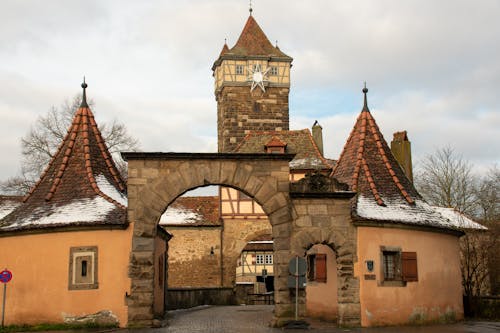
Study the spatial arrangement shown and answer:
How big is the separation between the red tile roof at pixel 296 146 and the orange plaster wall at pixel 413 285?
1564cm

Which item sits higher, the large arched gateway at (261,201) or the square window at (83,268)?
the large arched gateway at (261,201)

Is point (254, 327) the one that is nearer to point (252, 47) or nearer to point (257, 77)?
point (257, 77)

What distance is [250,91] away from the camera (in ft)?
152

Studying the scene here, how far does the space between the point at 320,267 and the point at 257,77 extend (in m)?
28.2

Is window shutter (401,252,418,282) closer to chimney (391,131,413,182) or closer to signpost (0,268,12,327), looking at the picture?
chimney (391,131,413,182)

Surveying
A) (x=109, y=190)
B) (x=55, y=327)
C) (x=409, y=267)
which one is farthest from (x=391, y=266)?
(x=55, y=327)

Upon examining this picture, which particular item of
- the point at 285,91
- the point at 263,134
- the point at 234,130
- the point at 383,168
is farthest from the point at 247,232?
the point at 383,168

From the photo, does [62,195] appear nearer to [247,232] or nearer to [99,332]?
[99,332]

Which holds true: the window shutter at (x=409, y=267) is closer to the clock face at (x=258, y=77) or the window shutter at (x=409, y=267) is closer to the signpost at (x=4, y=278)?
the signpost at (x=4, y=278)

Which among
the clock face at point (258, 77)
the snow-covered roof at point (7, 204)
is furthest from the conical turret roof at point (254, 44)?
the snow-covered roof at point (7, 204)

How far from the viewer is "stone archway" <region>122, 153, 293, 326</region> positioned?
17594 millimetres

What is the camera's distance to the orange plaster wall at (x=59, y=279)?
17188 mm

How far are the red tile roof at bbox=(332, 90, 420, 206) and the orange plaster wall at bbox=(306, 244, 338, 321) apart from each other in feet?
6.90

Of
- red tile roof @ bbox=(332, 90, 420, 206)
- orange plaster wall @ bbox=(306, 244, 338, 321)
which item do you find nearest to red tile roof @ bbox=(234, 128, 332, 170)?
red tile roof @ bbox=(332, 90, 420, 206)
